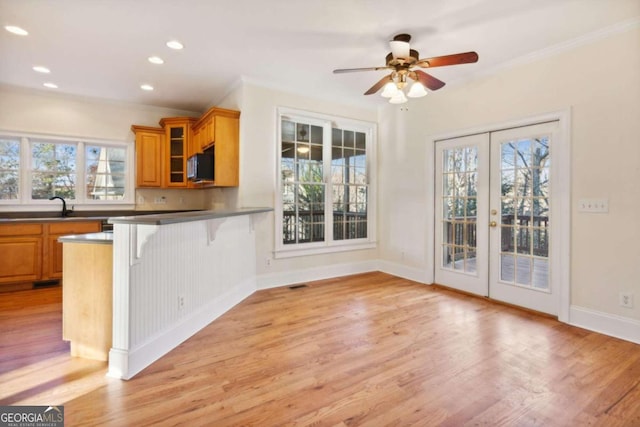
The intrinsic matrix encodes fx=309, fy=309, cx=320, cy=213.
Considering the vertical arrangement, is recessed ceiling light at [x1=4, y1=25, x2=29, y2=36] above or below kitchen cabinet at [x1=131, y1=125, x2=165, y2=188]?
above

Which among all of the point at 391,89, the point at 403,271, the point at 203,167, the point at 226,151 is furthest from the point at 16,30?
the point at 403,271

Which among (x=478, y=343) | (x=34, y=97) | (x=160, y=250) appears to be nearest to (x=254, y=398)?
(x=160, y=250)

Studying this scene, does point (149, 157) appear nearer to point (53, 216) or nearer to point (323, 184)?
point (53, 216)

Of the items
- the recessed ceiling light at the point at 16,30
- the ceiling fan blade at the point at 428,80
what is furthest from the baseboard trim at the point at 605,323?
the recessed ceiling light at the point at 16,30

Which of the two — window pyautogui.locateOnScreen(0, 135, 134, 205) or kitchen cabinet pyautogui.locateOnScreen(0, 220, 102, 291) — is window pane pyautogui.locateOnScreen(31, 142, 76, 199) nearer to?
window pyautogui.locateOnScreen(0, 135, 134, 205)

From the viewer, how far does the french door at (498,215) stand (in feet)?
10.9

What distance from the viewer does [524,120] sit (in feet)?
11.1

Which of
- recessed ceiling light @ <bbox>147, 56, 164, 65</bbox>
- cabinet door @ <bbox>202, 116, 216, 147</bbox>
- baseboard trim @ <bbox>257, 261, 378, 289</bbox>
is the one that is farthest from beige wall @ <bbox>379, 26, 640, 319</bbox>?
recessed ceiling light @ <bbox>147, 56, 164, 65</bbox>

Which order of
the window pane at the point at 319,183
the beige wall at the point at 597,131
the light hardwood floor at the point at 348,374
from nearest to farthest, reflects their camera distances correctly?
the light hardwood floor at the point at 348,374 → the beige wall at the point at 597,131 → the window pane at the point at 319,183

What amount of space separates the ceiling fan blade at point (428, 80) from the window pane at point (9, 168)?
5.61 meters

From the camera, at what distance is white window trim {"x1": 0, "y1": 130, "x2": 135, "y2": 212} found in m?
4.51

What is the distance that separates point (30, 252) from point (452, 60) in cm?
543

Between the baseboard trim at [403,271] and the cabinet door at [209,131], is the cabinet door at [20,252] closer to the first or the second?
the cabinet door at [209,131]

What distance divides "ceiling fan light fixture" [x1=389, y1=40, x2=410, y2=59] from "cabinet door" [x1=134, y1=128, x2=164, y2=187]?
4.13m
